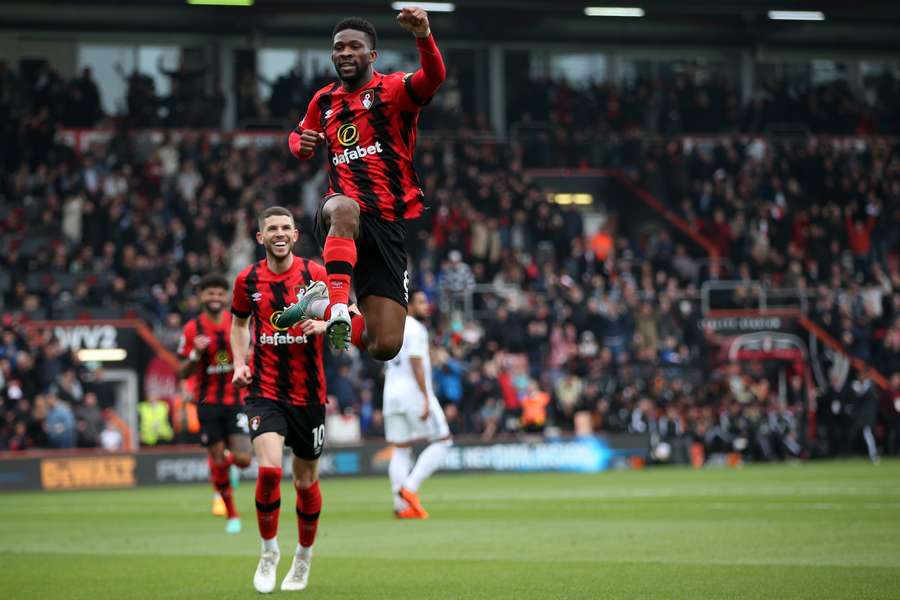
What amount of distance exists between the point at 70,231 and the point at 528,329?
1049cm

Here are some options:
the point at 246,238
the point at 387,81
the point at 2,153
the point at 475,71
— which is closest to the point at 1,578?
the point at 387,81

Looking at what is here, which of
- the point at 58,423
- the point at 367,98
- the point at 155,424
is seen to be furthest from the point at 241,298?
the point at 155,424

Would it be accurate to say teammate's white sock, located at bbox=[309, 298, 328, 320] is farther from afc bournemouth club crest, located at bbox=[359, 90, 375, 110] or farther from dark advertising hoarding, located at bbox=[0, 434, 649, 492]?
dark advertising hoarding, located at bbox=[0, 434, 649, 492]

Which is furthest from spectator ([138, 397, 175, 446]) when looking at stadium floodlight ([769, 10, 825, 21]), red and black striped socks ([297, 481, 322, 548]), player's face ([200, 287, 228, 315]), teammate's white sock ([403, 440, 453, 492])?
stadium floodlight ([769, 10, 825, 21])

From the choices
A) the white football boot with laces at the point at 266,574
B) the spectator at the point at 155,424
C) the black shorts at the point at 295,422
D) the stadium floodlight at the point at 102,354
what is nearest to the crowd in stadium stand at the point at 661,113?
the stadium floodlight at the point at 102,354

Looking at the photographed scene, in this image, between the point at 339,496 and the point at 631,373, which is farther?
the point at 631,373

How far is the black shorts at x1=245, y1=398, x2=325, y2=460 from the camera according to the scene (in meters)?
10.4

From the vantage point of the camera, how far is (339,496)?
858 inches

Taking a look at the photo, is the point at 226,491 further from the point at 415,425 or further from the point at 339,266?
the point at 339,266

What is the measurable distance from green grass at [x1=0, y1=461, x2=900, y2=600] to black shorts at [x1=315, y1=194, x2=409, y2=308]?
78.8 inches

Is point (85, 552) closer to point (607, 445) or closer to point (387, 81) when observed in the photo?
point (387, 81)

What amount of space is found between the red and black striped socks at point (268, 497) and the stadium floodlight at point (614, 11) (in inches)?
1205

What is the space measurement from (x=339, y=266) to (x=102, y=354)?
72.0ft

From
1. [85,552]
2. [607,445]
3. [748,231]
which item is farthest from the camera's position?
[748,231]
